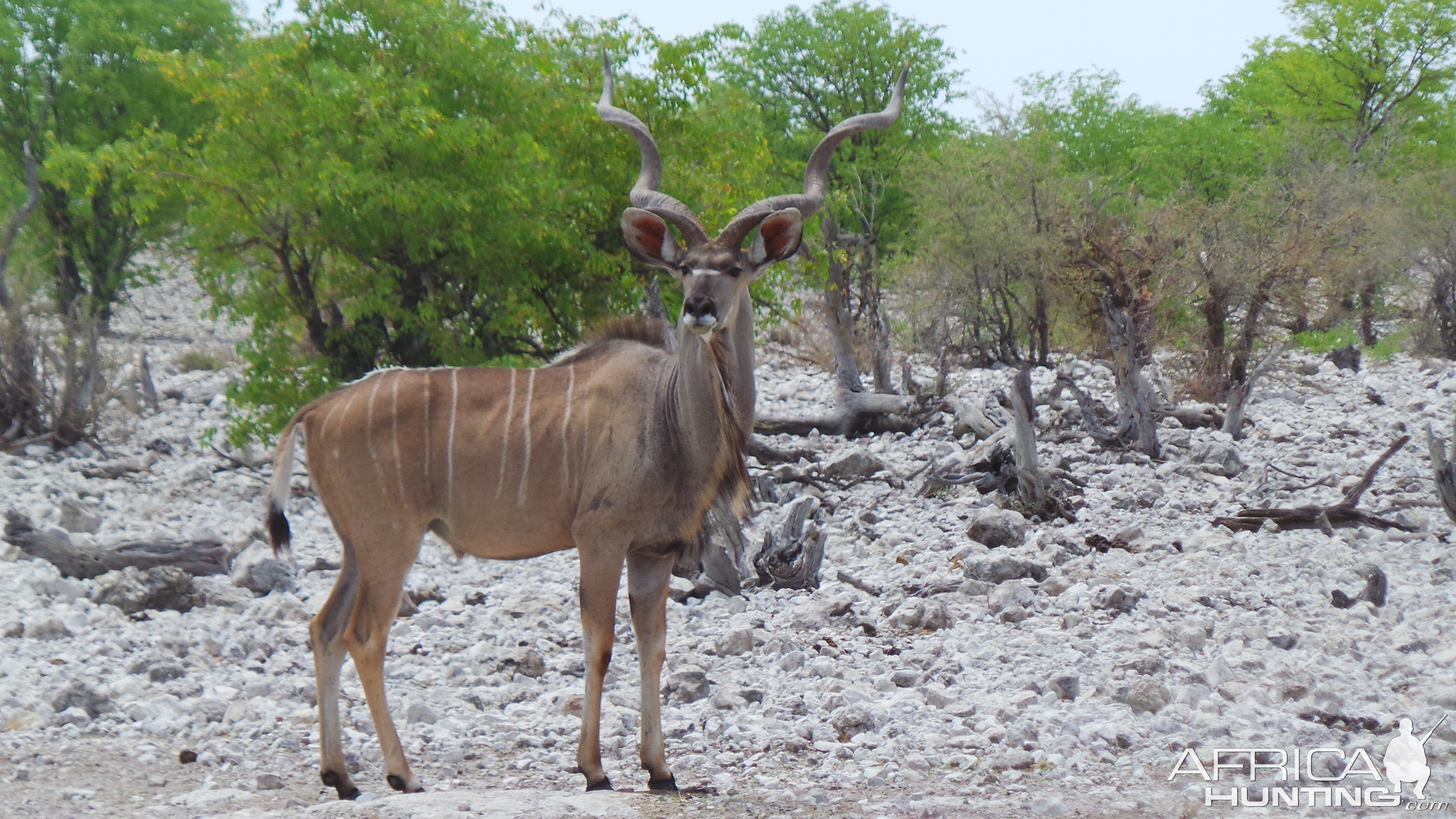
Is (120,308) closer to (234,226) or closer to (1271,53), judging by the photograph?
(234,226)

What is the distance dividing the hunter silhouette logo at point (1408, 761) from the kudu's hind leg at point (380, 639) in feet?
11.0

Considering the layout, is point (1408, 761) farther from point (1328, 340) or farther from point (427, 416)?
point (1328, 340)

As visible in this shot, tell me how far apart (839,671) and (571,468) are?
1809mm

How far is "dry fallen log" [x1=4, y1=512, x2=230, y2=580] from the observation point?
7.47 metres

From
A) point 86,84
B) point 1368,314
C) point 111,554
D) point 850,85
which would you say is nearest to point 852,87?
point 850,85

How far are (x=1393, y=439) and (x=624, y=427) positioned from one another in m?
9.44

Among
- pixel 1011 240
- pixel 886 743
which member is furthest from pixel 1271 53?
pixel 886 743

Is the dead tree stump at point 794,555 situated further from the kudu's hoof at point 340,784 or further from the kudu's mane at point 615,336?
the kudu's hoof at point 340,784

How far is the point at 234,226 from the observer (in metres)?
9.92

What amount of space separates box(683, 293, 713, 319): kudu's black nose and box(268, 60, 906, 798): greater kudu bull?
0.20 ft

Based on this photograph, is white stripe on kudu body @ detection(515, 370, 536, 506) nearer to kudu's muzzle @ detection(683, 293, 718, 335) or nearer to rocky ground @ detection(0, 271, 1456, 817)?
kudu's muzzle @ detection(683, 293, 718, 335)

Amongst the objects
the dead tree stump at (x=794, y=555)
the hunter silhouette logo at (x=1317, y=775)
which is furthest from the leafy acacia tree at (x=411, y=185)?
the hunter silhouette logo at (x=1317, y=775)

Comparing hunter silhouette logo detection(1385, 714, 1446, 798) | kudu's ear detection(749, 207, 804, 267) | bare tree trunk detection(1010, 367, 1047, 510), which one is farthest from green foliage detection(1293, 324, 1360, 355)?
kudu's ear detection(749, 207, 804, 267)

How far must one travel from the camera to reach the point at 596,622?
445cm
